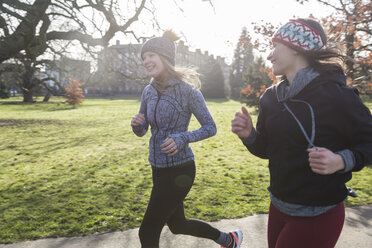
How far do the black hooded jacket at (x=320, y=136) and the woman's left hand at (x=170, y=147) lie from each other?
0.77 meters

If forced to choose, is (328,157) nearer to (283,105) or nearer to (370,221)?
(283,105)

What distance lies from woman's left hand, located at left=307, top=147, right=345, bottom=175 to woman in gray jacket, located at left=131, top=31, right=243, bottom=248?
3.44 feet

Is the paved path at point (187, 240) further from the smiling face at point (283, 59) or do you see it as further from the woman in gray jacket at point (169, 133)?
the smiling face at point (283, 59)

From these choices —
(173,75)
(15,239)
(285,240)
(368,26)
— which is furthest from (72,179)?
(368,26)

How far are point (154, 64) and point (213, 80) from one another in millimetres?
53631

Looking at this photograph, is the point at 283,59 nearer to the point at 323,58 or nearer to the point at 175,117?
the point at 323,58

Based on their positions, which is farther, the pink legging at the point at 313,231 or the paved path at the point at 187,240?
the paved path at the point at 187,240

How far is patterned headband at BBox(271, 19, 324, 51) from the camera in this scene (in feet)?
5.60

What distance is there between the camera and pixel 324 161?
4.69ft

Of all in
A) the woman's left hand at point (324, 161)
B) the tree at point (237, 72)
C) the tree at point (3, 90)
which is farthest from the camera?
the tree at point (237, 72)

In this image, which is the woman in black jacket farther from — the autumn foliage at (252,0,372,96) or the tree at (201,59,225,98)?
the tree at (201,59,225,98)

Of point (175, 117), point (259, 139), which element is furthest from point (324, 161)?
point (175, 117)

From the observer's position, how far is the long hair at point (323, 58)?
1678 millimetres

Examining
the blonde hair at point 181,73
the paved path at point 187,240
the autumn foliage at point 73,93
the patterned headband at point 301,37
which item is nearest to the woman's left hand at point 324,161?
the patterned headband at point 301,37
